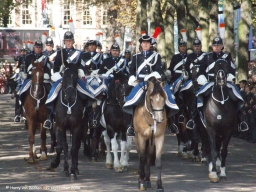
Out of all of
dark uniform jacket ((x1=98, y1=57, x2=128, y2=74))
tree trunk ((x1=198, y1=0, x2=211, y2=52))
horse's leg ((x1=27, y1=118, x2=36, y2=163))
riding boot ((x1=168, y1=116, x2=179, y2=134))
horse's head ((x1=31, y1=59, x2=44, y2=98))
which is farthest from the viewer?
tree trunk ((x1=198, y1=0, x2=211, y2=52))

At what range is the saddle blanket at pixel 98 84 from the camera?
2133 cm

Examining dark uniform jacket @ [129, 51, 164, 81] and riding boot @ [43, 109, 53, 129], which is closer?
dark uniform jacket @ [129, 51, 164, 81]

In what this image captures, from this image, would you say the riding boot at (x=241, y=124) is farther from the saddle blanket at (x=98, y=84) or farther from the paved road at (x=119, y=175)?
the saddle blanket at (x=98, y=84)

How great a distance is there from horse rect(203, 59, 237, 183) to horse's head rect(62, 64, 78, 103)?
276 cm

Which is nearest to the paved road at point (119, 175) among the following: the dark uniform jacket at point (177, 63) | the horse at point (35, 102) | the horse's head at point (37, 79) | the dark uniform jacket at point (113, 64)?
the horse at point (35, 102)

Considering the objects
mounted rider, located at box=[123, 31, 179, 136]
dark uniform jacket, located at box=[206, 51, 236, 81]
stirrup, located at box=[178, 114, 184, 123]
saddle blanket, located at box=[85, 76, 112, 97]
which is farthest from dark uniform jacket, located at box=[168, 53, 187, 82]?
Result: mounted rider, located at box=[123, 31, 179, 136]

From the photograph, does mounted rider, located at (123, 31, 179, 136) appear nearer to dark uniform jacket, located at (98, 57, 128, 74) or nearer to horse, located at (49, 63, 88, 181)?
horse, located at (49, 63, 88, 181)

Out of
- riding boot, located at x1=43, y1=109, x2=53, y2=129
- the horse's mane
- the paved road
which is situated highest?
the horse's mane

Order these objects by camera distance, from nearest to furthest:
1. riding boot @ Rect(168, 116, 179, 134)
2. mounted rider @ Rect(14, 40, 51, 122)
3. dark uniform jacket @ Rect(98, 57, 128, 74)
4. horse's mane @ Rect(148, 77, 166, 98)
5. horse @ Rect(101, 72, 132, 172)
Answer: horse's mane @ Rect(148, 77, 166, 98), riding boot @ Rect(168, 116, 179, 134), horse @ Rect(101, 72, 132, 172), dark uniform jacket @ Rect(98, 57, 128, 74), mounted rider @ Rect(14, 40, 51, 122)

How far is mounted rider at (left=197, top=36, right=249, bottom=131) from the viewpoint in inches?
737

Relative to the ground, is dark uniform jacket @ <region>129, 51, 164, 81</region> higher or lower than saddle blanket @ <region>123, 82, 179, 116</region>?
higher

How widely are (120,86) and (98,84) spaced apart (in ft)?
4.60

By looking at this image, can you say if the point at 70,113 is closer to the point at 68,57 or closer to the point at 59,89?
the point at 59,89

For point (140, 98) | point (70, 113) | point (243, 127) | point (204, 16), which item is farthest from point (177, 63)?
point (204, 16)
